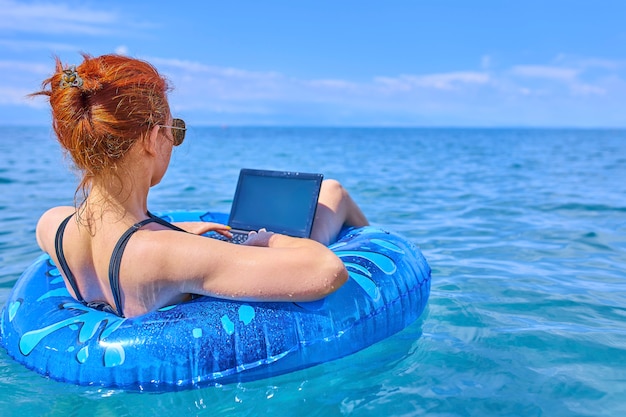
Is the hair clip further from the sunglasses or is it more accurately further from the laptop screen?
the laptop screen

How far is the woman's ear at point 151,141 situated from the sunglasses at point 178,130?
11 cm

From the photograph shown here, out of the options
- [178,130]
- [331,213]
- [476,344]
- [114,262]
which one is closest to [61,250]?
[114,262]

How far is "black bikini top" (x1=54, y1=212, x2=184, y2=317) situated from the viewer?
7.25 ft

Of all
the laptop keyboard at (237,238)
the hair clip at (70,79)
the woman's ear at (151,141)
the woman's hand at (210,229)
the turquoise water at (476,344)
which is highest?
the hair clip at (70,79)

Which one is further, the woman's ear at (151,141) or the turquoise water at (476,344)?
the turquoise water at (476,344)

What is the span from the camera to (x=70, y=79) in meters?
2.05

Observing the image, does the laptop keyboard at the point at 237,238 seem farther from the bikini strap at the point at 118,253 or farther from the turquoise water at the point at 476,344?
the bikini strap at the point at 118,253

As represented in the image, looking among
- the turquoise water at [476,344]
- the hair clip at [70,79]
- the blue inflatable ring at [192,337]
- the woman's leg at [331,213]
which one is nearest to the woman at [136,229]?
the hair clip at [70,79]

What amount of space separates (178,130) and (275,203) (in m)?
0.94

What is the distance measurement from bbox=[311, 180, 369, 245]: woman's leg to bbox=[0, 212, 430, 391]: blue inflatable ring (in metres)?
0.56

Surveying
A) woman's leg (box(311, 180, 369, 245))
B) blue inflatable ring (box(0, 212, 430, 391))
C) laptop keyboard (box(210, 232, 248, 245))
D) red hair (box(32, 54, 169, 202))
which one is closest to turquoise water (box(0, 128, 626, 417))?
blue inflatable ring (box(0, 212, 430, 391))

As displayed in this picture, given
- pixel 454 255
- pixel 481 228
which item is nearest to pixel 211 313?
pixel 454 255

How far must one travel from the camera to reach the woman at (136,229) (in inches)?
81.5

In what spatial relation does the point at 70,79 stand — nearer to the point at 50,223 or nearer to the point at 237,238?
the point at 50,223
